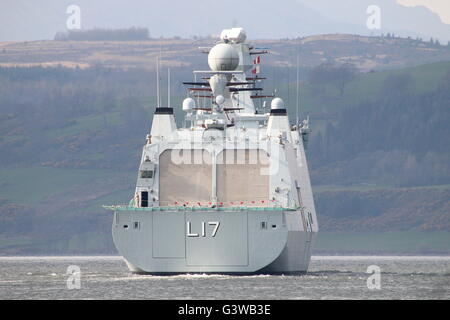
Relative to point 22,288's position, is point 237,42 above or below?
above

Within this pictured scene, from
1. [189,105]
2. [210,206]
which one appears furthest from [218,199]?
[189,105]

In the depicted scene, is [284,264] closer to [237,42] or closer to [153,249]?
[153,249]

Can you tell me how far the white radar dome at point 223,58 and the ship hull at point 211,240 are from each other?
14.5 metres

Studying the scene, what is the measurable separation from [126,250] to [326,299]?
640 inches

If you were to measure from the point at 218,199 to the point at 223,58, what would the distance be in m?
11.6

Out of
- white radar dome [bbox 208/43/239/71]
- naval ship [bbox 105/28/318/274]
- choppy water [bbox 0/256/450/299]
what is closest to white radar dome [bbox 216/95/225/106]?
naval ship [bbox 105/28/318/274]

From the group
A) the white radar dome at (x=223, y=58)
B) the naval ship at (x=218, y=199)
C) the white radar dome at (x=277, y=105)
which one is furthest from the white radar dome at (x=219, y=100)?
the white radar dome at (x=277, y=105)

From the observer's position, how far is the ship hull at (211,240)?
272 feet

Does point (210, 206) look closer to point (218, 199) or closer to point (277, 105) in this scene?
point (218, 199)

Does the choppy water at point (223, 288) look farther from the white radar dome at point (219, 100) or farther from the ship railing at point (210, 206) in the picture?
the white radar dome at point (219, 100)

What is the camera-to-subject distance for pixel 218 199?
86.6m

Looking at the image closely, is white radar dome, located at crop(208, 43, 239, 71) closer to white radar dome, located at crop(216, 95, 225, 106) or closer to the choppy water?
white radar dome, located at crop(216, 95, 225, 106)
